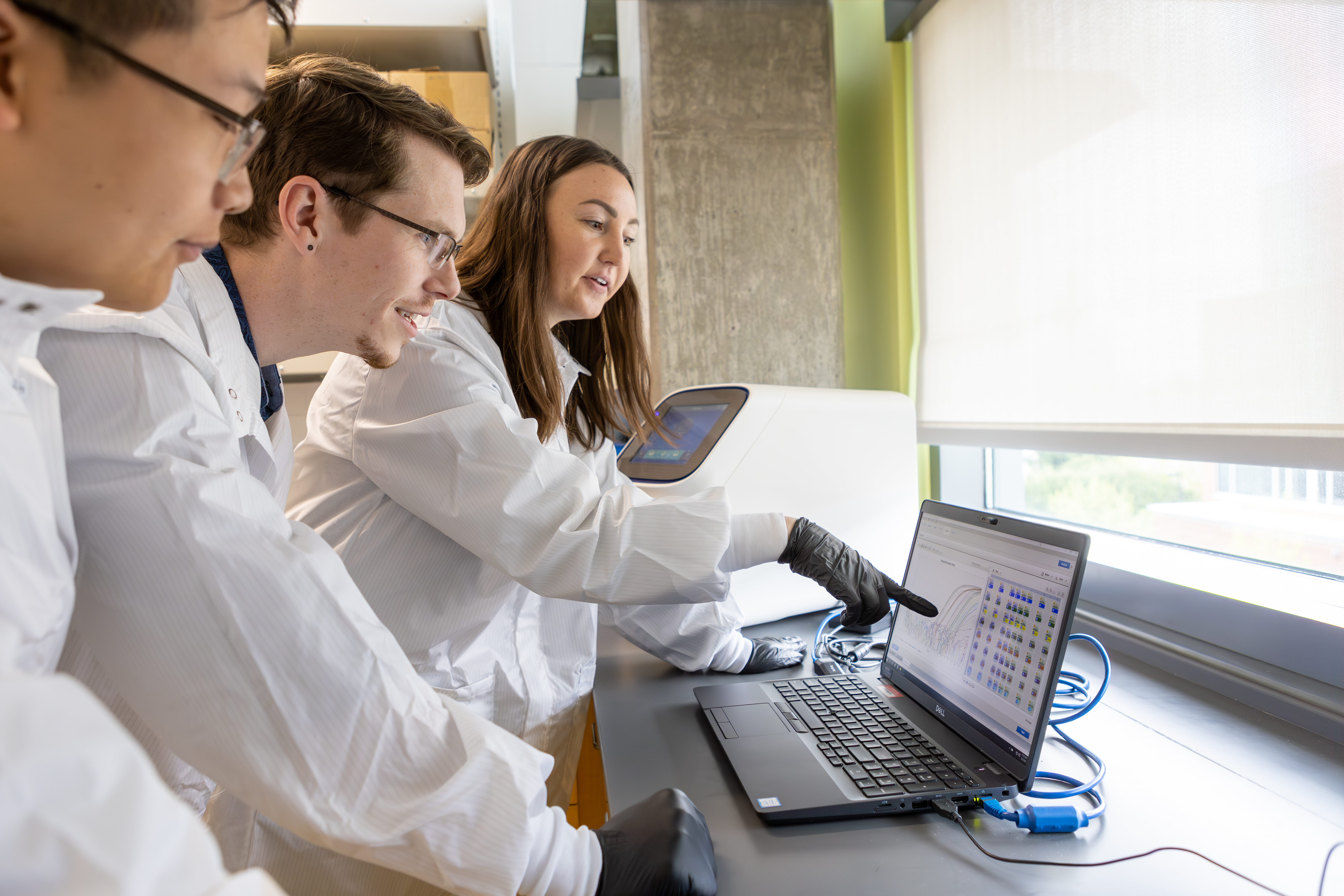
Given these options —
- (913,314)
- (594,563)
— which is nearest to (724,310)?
(913,314)

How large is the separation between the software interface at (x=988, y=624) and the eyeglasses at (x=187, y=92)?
82cm

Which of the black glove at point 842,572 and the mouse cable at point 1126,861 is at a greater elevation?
the black glove at point 842,572

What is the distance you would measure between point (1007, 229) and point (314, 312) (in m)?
1.41

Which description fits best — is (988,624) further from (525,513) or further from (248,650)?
(248,650)

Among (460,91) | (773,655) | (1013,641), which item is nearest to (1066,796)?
(1013,641)

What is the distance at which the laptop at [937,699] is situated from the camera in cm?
80

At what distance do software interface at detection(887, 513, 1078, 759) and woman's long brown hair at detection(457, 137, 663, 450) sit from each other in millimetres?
602

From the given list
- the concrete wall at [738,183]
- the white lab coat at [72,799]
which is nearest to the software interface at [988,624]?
the white lab coat at [72,799]

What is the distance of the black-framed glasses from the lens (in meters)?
0.94

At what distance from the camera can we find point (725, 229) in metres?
2.15

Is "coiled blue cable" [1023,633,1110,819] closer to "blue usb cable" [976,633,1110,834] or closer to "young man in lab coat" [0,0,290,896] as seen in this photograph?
"blue usb cable" [976,633,1110,834]

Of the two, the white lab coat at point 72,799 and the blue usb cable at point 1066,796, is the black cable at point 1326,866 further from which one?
the white lab coat at point 72,799

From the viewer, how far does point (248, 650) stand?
0.60 metres

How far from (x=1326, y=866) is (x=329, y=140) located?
1232 mm
